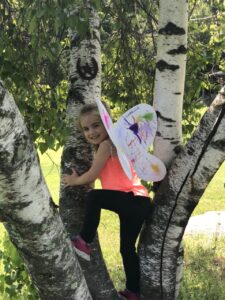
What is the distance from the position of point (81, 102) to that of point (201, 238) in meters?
3.92

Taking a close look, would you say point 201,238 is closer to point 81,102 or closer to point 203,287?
point 203,287

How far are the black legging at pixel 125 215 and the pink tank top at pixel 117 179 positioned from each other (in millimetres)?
48

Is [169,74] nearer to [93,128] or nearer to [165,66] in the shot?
[165,66]

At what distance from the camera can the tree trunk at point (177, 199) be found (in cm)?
228

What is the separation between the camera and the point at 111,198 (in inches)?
105

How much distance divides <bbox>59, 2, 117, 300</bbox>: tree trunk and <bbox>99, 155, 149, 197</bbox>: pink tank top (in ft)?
0.77

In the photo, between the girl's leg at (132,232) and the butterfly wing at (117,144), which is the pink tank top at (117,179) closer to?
the girl's leg at (132,232)

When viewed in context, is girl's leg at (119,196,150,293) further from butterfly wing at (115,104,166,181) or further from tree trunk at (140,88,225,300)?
butterfly wing at (115,104,166,181)

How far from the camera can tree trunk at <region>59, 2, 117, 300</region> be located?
2920 mm

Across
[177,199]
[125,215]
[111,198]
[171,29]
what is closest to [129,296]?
[125,215]

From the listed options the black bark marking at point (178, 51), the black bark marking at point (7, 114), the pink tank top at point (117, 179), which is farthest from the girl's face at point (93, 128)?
the black bark marking at point (7, 114)

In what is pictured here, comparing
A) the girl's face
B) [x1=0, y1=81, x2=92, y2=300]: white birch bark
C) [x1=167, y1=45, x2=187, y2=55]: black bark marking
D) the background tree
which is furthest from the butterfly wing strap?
[x1=0, y1=81, x2=92, y2=300]: white birch bark

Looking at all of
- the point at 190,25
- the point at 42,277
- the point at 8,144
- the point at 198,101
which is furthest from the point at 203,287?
the point at 8,144

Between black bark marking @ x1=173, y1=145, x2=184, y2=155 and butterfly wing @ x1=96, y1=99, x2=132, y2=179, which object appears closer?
butterfly wing @ x1=96, y1=99, x2=132, y2=179
